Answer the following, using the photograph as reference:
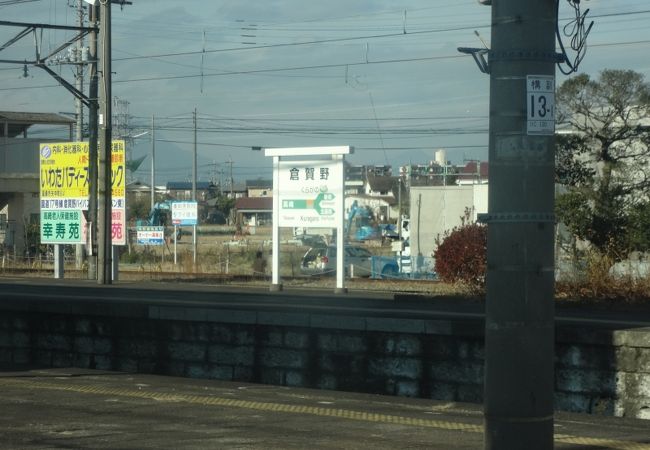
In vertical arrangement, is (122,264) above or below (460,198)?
below

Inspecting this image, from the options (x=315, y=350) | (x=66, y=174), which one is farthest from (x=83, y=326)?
(x=66, y=174)

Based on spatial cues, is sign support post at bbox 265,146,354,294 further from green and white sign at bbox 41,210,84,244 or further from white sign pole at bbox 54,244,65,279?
white sign pole at bbox 54,244,65,279

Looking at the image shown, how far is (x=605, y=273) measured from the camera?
22.2m

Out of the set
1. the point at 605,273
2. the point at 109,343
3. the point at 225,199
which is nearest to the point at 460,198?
the point at 605,273

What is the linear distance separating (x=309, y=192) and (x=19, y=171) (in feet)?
139

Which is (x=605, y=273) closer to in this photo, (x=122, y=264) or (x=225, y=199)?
(x=122, y=264)

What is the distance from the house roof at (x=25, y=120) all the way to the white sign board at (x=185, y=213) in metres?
23.3

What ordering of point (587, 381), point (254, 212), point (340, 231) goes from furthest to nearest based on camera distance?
point (254, 212) < point (340, 231) < point (587, 381)

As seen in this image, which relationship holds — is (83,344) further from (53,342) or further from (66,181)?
(66,181)

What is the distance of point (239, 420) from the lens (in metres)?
8.01

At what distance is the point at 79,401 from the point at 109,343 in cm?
269

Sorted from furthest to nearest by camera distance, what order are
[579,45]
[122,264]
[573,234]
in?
1. [122,264]
2. [573,234]
3. [579,45]

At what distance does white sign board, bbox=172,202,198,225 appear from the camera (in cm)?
4453

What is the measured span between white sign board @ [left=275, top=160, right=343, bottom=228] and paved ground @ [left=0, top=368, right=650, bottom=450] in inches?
541
